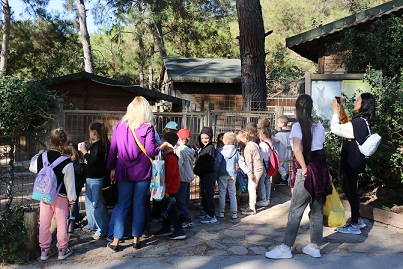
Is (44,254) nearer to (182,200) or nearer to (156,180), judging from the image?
(156,180)

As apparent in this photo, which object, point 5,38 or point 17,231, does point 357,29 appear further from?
point 5,38

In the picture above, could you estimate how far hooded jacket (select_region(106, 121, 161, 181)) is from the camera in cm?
466

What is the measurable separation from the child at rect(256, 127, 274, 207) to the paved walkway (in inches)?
41.8

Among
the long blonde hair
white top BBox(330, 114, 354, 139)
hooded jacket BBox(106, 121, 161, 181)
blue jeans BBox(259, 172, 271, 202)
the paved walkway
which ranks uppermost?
the long blonde hair

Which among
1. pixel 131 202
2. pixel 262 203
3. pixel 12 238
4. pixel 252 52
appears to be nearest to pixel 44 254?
pixel 12 238

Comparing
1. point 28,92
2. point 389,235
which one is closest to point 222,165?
point 389,235

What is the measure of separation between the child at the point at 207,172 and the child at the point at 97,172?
1427mm

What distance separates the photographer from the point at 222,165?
6168 mm

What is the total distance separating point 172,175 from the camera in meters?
5.23

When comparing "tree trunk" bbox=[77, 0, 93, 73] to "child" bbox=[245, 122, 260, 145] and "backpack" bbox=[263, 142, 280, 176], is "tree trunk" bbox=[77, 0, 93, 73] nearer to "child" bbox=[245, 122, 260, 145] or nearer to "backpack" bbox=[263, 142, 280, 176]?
"child" bbox=[245, 122, 260, 145]

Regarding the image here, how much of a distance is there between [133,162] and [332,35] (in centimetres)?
743

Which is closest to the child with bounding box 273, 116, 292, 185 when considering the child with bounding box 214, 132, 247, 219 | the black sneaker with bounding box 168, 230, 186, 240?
the child with bounding box 214, 132, 247, 219

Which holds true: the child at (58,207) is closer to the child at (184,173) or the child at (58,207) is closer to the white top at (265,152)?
the child at (184,173)

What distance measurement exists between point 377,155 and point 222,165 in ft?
7.93
